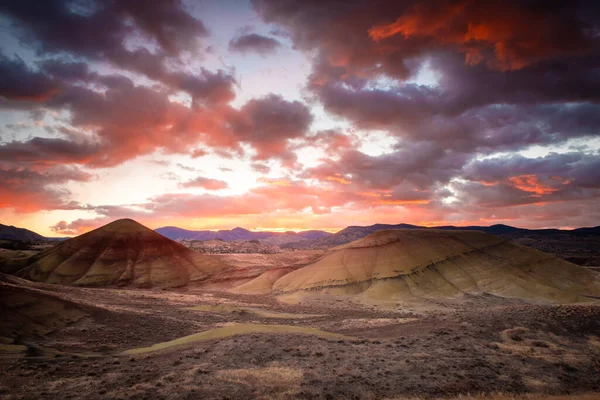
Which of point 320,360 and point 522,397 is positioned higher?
point 320,360

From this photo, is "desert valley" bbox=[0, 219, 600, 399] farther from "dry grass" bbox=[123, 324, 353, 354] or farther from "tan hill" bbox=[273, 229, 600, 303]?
"tan hill" bbox=[273, 229, 600, 303]

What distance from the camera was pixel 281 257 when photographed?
136750mm

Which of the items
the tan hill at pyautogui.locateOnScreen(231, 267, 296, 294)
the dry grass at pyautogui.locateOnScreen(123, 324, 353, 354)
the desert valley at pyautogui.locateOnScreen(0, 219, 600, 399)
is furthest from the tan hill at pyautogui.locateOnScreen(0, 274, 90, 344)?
the tan hill at pyautogui.locateOnScreen(231, 267, 296, 294)

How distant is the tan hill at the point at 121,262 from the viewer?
8175 cm

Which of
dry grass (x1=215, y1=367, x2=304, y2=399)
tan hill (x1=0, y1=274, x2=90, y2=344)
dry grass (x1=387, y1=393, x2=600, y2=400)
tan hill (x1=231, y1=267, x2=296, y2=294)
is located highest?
tan hill (x1=0, y1=274, x2=90, y2=344)

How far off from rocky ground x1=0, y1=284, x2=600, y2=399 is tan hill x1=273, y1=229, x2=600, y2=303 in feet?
103

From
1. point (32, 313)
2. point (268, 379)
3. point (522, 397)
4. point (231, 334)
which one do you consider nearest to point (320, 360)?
point (268, 379)

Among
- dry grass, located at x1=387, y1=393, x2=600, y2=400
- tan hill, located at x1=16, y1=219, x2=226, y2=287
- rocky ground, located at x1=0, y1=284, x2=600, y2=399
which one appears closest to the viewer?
dry grass, located at x1=387, y1=393, x2=600, y2=400

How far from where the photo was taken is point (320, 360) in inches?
735

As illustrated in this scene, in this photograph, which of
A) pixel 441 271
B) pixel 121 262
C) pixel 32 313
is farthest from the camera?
pixel 121 262

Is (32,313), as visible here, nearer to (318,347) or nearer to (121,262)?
(318,347)

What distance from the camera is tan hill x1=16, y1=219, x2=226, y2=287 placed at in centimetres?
8175

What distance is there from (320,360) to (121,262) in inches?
3483

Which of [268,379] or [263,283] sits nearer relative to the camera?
[268,379]
